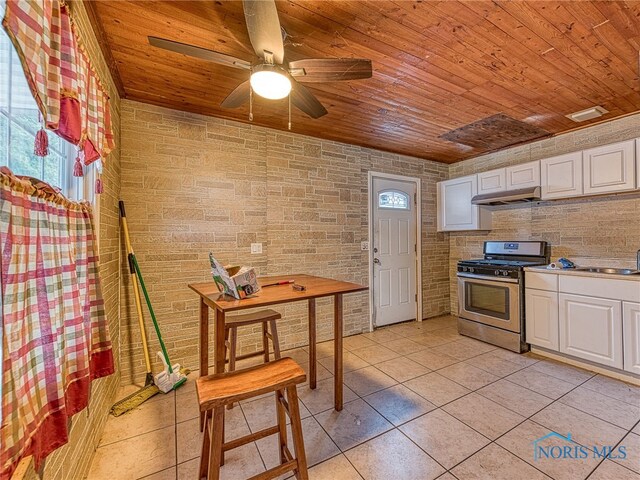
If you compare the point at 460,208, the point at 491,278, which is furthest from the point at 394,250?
the point at 491,278

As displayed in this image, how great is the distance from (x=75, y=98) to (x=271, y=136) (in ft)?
7.26

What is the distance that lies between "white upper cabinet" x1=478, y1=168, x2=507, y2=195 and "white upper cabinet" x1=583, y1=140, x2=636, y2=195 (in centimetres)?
82

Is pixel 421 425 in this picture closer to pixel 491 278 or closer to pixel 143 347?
pixel 491 278

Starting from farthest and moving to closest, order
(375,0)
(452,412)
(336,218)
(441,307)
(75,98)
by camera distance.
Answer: (441,307)
(336,218)
(452,412)
(375,0)
(75,98)

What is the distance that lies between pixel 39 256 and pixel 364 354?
2.94 m

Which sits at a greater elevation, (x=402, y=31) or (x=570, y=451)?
(x=402, y=31)

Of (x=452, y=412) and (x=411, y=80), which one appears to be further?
(x=411, y=80)

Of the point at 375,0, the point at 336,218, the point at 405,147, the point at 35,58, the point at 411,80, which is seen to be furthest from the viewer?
the point at 405,147

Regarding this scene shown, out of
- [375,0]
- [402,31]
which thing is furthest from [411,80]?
[375,0]

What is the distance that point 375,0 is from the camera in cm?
153

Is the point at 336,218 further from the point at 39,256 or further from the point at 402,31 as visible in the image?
the point at 39,256

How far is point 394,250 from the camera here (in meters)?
4.24

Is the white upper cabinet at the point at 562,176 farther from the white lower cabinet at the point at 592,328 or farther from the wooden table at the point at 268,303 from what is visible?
the wooden table at the point at 268,303

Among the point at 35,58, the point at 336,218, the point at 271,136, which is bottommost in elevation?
the point at 336,218
